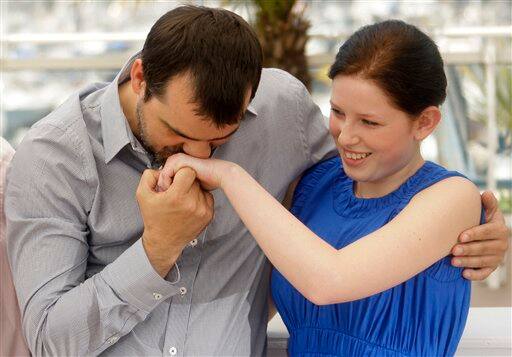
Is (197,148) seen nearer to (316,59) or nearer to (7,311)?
(7,311)

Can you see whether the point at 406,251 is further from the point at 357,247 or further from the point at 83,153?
the point at 83,153

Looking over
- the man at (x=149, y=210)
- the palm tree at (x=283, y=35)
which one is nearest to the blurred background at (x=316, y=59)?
the palm tree at (x=283, y=35)

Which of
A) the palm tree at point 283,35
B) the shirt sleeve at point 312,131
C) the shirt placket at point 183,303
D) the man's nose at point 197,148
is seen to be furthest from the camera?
the palm tree at point 283,35

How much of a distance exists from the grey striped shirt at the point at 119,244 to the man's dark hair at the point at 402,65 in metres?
0.27

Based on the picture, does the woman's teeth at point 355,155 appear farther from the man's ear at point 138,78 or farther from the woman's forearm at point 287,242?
the man's ear at point 138,78

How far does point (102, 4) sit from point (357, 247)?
14.7 ft

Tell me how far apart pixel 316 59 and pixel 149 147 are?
373 centimetres

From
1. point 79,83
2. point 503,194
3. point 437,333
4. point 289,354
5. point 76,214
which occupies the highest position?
point 76,214

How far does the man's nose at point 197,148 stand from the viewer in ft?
5.43

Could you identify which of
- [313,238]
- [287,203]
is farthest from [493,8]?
[313,238]

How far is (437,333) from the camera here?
1.67 m

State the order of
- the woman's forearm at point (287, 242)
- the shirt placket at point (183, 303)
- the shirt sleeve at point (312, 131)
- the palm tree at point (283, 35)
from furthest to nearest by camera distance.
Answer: the palm tree at point (283, 35)
the shirt sleeve at point (312, 131)
the shirt placket at point (183, 303)
the woman's forearm at point (287, 242)

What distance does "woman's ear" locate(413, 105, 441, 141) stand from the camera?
1683mm

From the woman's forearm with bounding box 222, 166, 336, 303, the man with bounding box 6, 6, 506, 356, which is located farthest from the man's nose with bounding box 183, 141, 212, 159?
the woman's forearm with bounding box 222, 166, 336, 303
